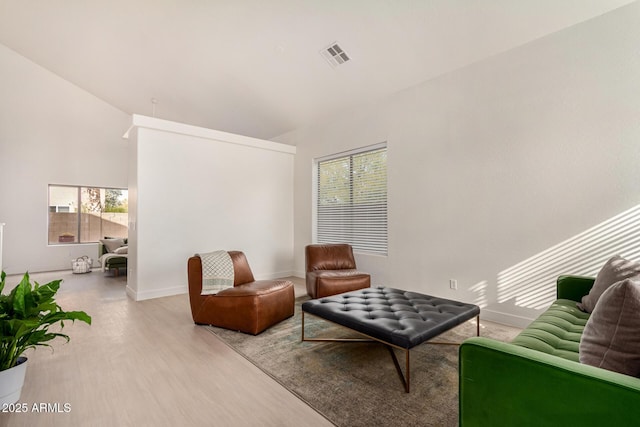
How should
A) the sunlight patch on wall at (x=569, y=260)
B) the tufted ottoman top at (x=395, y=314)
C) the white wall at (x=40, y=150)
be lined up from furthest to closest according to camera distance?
the white wall at (x=40, y=150), the sunlight patch on wall at (x=569, y=260), the tufted ottoman top at (x=395, y=314)

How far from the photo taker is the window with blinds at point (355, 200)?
4637mm

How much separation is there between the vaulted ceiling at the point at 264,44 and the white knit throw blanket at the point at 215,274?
2.92m

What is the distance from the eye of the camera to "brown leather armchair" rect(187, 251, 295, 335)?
2947 mm

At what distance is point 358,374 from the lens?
2.18 m

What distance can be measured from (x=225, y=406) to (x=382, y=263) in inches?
123

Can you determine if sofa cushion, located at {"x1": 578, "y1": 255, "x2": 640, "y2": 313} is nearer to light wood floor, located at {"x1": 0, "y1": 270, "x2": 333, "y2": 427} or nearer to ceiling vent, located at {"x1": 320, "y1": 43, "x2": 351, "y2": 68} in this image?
light wood floor, located at {"x1": 0, "y1": 270, "x2": 333, "y2": 427}

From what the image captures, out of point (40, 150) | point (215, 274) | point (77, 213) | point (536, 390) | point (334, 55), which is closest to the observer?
point (536, 390)

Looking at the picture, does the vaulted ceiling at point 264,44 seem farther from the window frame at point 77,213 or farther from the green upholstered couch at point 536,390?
the green upholstered couch at point 536,390

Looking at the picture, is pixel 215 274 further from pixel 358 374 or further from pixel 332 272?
pixel 358 374

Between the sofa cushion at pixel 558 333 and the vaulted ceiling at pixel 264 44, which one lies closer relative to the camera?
the sofa cushion at pixel 558 333

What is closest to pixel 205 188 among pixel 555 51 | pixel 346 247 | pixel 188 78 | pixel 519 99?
pixel 188 78

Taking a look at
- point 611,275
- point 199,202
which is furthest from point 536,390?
point 199,202

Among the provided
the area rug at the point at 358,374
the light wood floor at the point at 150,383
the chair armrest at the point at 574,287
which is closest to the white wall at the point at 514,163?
the chair armrest at the point at 574,287

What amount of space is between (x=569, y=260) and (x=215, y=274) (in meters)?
3.55
